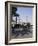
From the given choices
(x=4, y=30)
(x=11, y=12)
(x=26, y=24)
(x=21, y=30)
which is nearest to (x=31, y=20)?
(x=26, y=24)

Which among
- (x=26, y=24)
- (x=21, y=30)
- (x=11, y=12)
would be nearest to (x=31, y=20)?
(x=26, y=24)

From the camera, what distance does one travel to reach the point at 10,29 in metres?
1.34

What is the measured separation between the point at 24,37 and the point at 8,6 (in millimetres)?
518

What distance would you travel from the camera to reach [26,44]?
1.41 meters

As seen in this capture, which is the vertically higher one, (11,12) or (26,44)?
(11,12)

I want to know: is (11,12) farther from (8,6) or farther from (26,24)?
(26,24)

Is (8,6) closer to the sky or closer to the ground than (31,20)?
closer to the sky

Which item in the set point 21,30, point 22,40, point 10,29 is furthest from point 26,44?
point 10,29

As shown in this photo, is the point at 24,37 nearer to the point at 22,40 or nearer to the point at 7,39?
the point at 22,40
